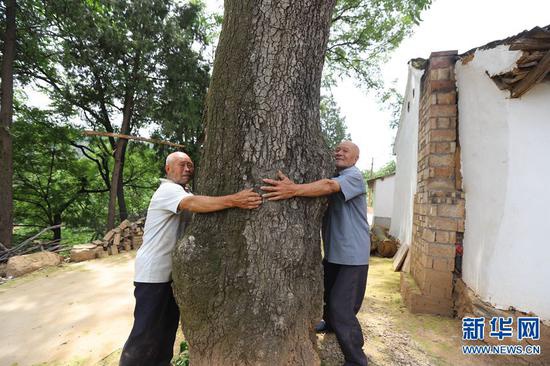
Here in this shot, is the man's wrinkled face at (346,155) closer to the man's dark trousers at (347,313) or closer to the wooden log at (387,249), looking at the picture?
the man's dark trousers at (347,313)

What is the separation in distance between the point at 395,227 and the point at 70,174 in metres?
14.0

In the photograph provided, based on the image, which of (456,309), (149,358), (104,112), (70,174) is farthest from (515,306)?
(70,174)

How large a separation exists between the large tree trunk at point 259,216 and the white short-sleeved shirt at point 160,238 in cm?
37

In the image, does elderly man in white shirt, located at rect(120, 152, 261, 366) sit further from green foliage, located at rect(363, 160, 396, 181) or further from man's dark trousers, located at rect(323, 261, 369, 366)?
green foliage, located at rect(363, 160, 396, 181)

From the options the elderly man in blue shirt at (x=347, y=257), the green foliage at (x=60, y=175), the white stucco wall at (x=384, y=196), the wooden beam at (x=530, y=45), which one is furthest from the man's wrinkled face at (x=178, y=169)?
the white stucco wall at (x=384, y=196)

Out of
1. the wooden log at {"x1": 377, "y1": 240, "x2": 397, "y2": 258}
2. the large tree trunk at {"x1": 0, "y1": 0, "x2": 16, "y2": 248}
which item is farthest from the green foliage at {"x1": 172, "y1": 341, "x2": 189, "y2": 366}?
the large tree trunk at {"x1": 0, "y1": 0, "x2": 16, "y2": 248}

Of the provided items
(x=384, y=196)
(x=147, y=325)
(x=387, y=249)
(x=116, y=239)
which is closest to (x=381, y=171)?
(x=384, y=196)

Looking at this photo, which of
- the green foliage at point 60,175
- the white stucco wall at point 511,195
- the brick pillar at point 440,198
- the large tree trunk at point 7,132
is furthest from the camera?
the green foliage at point 60,175

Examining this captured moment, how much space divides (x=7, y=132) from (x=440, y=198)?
1073 cm

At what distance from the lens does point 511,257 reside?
272 centimetres

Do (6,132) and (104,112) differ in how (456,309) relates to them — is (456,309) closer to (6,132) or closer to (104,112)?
(6,132)

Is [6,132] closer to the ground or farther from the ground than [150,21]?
closer to the ground

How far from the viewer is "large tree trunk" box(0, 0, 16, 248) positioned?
7.85 meters

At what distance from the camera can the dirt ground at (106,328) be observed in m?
2.68
